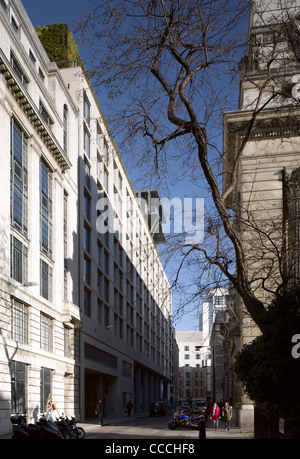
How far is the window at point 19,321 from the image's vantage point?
26531 millimetres

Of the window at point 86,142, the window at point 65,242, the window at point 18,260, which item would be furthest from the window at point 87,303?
the window at point 18,260

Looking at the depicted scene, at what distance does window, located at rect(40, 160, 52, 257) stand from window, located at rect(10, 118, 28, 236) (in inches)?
107

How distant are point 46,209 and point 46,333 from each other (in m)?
7.17

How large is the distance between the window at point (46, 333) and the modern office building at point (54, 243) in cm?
6

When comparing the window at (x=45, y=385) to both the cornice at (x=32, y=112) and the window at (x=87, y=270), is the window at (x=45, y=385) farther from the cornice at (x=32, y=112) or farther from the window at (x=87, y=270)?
the cornice at (x=32, y=112)

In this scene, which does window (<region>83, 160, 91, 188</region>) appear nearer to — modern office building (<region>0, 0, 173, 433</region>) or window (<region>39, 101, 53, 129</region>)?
modern office building (<region>0, 0, 173, 433</region>)

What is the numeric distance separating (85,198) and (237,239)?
32.4 m

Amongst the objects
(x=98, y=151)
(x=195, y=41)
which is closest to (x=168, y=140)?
(x=195, y=41)

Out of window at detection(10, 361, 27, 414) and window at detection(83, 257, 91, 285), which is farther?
window at detection(83, 257, 91, 285)

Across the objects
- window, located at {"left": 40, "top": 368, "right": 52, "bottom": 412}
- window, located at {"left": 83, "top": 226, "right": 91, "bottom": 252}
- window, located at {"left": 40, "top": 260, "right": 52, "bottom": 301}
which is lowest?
window, located at {"left": 40, "top": 368, "right": 52, "bottom": 412}

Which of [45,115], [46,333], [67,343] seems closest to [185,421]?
[46,333]

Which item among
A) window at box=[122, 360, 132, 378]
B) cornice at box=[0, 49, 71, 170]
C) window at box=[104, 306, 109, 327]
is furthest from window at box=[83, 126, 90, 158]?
window at box=[122, 360, 132, 378]

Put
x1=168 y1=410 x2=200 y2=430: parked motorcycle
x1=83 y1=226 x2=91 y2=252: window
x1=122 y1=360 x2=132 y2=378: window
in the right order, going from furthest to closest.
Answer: x1=122 y1=360 x2=132 y2=378: window, x1=83 y1=226 x2=91 y2=252: window, x1=168 y1=410 x2=200 y2=430: parked motorcycle

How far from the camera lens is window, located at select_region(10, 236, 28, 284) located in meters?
26.9
